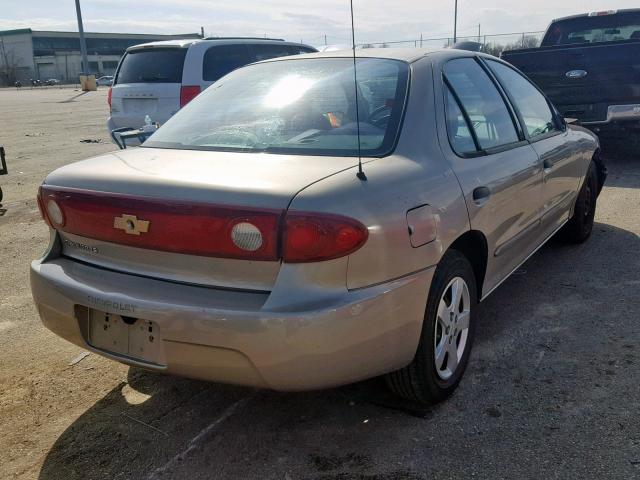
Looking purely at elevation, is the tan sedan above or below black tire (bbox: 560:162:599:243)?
above

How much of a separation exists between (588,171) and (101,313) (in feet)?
13.2

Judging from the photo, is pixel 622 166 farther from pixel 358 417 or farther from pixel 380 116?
pixel 358 417

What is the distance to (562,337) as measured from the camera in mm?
3537

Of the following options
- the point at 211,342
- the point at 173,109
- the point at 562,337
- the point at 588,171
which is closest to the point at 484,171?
the point at 562,337

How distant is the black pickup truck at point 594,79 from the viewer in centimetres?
760

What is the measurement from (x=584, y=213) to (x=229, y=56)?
516cm

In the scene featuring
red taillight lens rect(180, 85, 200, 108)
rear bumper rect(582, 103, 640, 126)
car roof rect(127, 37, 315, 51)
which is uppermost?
car roof rect(127, 37, 315, 51)

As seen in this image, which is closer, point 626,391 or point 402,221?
point 402,221

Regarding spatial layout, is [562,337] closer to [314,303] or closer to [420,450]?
[420,450]

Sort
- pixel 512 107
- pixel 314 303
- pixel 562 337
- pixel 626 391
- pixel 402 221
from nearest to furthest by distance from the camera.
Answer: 1. pixel 314 303
2. pixel 402 221
3. pixel 626 391
4. pixel 562 337
5. pixel 512 107

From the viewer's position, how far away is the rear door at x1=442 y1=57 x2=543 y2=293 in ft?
9.86

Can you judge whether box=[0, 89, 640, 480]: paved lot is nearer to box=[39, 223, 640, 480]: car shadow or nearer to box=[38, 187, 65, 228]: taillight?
box=[39, 223, 640, 480]: car shadow

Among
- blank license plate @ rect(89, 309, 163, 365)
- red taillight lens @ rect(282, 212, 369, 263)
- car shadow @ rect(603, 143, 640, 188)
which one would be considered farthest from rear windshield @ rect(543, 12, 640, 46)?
blank license plate @ rect(89, 309, 163, 365)

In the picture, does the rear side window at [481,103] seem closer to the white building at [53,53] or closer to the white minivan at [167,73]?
the white minivan at [167,73]
